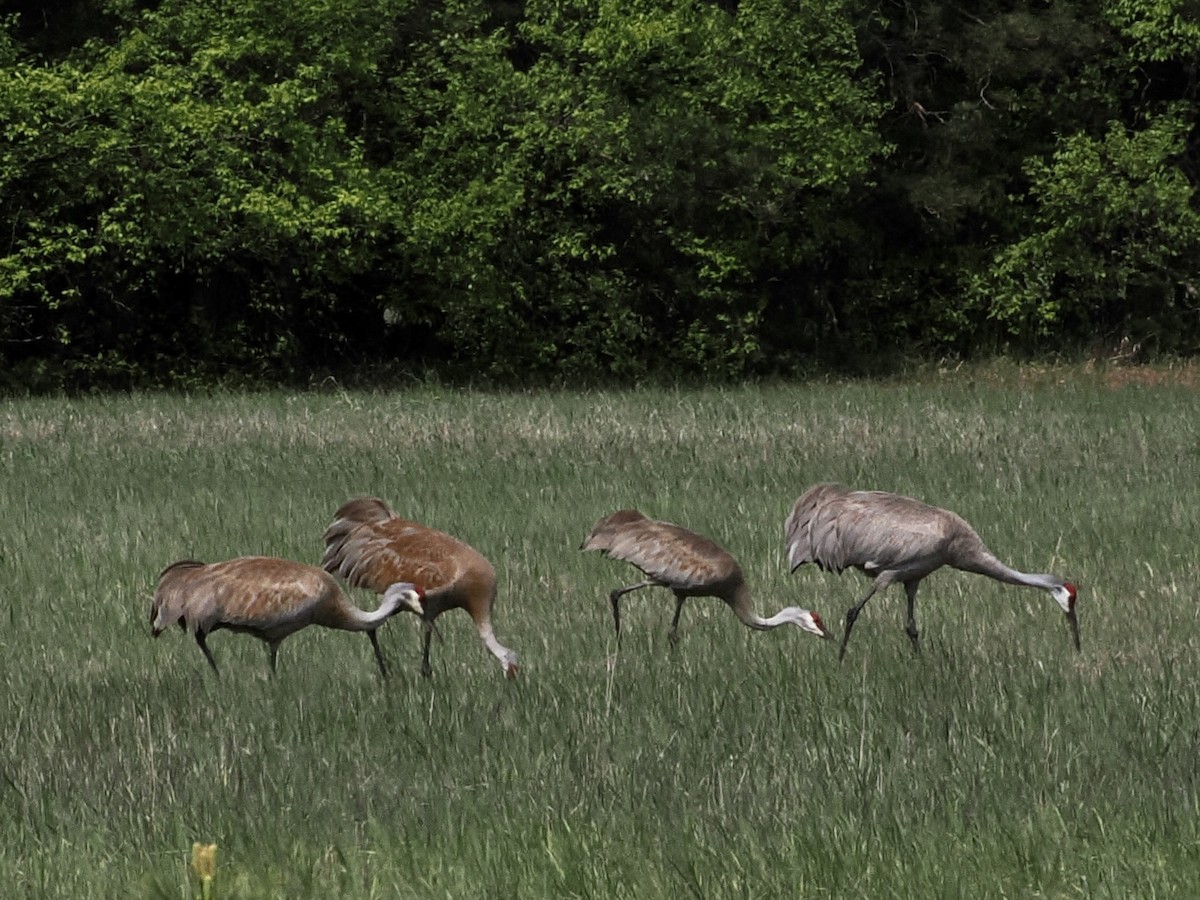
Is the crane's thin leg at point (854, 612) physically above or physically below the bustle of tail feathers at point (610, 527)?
below

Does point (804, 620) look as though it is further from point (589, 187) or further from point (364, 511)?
point (589, 187)

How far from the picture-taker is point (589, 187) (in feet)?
103

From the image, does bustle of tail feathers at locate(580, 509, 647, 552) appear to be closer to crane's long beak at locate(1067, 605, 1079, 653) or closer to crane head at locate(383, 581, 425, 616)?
crane head at locate(383, 581, 425, 616)

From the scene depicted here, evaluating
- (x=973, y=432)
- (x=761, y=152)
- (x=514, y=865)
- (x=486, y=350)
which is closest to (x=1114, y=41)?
(x=761, y=152)

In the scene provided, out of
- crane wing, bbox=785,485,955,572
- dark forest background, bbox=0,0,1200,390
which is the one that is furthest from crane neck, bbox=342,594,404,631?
dark forest background, bbox=0,0,1200,390

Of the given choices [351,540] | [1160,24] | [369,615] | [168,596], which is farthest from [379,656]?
[1160,24]

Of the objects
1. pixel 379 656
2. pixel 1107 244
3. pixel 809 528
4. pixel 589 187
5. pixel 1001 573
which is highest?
pixel 589 187

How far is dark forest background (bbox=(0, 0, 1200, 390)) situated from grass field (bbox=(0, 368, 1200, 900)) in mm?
13952

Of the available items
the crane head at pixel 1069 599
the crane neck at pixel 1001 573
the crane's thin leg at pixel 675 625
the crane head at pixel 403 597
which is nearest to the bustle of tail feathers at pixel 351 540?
the crane head at pixel 403 597

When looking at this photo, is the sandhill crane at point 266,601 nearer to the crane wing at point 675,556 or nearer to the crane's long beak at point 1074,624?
the crane wing at point 675,556

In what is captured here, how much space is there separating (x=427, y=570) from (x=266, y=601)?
905 millimetres

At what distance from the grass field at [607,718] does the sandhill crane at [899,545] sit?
33 centimetres

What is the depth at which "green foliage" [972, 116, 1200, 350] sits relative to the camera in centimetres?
3128

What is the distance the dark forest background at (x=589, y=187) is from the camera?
28.7 meters
